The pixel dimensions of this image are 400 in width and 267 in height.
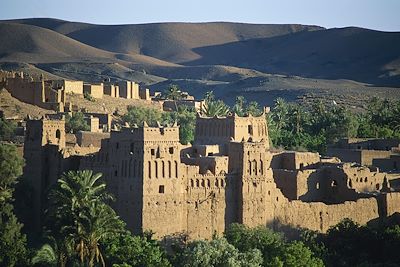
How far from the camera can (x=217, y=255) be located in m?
33.3

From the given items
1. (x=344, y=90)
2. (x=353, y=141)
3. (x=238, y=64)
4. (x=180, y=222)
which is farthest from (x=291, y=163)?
(x=238, y=64)

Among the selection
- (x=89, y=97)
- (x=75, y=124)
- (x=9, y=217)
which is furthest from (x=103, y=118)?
(x=9, y=217)

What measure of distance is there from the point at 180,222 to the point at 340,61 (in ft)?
449

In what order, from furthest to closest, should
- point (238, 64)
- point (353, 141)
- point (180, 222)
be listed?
1. point (238, 64)
2. point (353, 141)
3. point (180, 222)

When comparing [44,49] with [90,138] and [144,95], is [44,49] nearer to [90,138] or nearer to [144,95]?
[144,95]

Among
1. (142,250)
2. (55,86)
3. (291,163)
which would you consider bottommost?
(142,250)

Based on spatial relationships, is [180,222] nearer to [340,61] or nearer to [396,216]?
[396,216]

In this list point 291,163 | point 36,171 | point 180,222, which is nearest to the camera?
point 180,222

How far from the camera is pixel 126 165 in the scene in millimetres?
34812

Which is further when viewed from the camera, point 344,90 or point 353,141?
point 344,90

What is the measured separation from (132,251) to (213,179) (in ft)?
14.9

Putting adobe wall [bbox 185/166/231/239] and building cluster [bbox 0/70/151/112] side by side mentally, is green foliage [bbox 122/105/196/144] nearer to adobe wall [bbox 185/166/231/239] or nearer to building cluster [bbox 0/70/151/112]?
building cluster [bbox 0/70/151/112]

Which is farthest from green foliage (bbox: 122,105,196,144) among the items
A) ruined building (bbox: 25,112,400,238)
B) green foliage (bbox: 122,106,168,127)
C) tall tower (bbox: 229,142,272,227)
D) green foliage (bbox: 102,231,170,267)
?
green foliage (bbox: 102,231,170,267)

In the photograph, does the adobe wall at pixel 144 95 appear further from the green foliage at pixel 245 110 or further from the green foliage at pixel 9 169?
the green foliage at pixel 9 169
